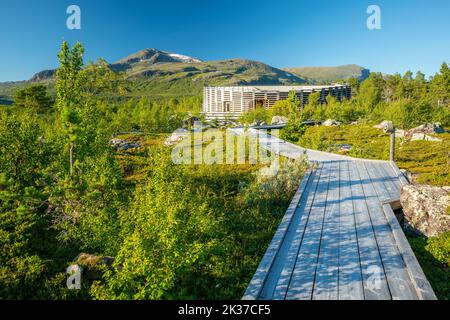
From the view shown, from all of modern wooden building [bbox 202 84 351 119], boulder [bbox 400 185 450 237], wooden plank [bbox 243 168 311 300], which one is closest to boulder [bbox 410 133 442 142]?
boulder [bbox 400 185 450 237]

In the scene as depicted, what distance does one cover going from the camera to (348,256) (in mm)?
6387

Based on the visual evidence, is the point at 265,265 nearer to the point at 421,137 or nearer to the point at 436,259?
the point at 436,259

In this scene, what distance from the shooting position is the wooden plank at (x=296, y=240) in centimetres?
539

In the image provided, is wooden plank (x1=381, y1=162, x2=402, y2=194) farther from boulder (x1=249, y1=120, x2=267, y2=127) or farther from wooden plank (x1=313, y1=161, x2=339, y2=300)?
boulder (x1=249, y1=120, x2=267, y2=127)

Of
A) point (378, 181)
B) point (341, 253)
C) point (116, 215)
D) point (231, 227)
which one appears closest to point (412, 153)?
point (378, 181)

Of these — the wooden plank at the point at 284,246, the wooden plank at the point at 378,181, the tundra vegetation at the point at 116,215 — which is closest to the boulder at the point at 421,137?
the tundra vegetation at the point at 116,215

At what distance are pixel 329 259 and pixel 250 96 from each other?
9978cm

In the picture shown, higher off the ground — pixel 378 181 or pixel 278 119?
pixel 278 119

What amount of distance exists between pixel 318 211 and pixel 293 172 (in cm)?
423

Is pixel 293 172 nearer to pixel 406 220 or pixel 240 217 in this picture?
pixel 240 217

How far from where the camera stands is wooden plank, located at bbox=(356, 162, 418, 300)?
5.20 metres

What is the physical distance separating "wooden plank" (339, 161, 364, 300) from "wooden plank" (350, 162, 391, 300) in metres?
0.09

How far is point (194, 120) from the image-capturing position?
63125mm
